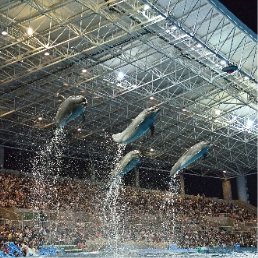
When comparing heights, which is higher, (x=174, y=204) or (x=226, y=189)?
(x=226, y=189)

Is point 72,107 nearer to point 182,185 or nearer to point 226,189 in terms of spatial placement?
point 182,185

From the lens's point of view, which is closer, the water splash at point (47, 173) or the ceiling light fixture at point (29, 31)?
the ceiling light fixture at point (29, 31)

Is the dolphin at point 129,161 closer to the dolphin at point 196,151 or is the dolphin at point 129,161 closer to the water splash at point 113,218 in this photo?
the dolphin at point 196,151

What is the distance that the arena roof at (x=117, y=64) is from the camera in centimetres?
1895

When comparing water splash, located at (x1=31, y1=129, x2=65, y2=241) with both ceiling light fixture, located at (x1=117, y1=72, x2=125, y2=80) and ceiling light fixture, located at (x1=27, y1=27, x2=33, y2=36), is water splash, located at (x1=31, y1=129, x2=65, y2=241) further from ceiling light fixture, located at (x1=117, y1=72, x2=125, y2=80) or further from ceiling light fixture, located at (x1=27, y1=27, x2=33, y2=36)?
ceiling light fixture, located at (x1=27, y1=27, x2=33, y2=36)

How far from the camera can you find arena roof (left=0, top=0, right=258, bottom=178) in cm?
1895

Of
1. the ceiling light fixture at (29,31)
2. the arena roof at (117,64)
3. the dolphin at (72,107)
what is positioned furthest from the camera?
the arena roof at (117,64)

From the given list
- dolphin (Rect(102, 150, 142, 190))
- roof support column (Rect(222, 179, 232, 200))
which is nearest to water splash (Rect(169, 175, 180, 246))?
roof support column (Rect(222, 179, 232, 200))

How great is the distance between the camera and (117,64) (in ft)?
79.0

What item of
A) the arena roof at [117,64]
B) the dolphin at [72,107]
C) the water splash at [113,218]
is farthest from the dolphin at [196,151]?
the water splash at [113,218]

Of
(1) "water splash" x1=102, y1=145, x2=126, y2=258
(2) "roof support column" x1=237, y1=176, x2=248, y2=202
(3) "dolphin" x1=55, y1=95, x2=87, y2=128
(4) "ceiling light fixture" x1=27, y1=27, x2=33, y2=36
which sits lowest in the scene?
(1) "water splash" x1=102, y1=145, x2=126, y2=258

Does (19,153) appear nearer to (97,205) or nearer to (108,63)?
(97,205)

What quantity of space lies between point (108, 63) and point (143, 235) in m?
11.2

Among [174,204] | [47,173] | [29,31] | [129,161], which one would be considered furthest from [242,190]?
[129,161]
